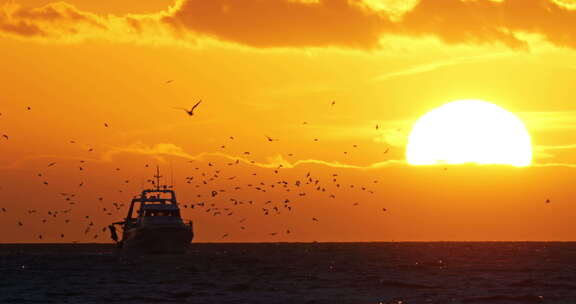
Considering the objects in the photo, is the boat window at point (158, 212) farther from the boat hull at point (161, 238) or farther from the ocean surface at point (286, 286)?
the ocean surface at point (286, 286)

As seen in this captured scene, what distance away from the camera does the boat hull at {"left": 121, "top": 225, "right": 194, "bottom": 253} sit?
166625 mm

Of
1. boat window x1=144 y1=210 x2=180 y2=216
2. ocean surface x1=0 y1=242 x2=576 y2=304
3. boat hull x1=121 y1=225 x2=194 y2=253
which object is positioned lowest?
ocean surface x1=0 y1=242 x2=576 y2=304

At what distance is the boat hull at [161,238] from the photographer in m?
167

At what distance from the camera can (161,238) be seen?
16800 centimetres

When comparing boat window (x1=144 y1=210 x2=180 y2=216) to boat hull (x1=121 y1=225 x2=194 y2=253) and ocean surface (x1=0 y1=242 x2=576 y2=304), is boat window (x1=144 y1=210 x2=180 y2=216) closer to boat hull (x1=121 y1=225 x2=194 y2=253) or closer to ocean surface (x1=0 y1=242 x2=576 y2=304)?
boat hull (x1=121 y1=225 x2=194 y2=253)

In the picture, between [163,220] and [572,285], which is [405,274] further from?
[163,220]

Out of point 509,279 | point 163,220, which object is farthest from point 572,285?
point 163,220

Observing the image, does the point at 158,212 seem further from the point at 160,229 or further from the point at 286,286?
the point at 286,286

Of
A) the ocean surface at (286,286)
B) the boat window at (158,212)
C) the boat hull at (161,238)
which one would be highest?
the boat window at (158,212)

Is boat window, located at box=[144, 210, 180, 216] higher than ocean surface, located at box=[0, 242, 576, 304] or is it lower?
higher

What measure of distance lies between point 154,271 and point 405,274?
31116mm

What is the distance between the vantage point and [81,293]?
311ft

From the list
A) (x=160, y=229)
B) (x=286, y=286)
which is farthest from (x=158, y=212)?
(x=286, y=286)

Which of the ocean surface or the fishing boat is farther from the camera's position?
the fishing boat
